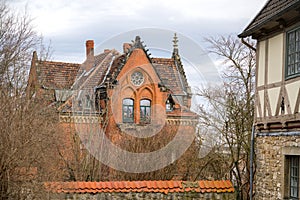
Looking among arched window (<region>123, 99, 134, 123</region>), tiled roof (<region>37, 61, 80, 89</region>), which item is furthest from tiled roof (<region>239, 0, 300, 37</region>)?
arched window (<region>123, 99, 134, 123</region>)

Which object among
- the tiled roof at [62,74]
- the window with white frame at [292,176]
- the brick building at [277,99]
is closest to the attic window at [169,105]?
the tiled roof at [62,74]

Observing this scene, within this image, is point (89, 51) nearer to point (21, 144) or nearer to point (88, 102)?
point (88, 102)

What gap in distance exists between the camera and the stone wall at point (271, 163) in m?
11.5

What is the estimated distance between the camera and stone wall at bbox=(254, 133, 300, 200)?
37.8 ft

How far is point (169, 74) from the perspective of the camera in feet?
100

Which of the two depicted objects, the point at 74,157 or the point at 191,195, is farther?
the point at 74,157

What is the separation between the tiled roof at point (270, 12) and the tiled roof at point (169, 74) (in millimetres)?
15600

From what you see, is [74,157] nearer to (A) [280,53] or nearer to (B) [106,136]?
(B) [106,136]

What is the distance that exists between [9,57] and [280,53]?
29.3ft

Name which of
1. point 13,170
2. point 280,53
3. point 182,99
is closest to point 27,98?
point 13,170

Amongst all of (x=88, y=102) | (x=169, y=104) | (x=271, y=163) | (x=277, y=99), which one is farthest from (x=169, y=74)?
(x=277, y=99)

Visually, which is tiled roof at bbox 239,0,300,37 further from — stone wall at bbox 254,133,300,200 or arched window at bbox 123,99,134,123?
arched window at bbox 123,99,134,123

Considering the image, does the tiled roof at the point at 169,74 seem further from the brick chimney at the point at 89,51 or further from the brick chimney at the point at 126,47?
the brick chimney at the point at 89,51

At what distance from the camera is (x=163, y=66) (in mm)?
30547
